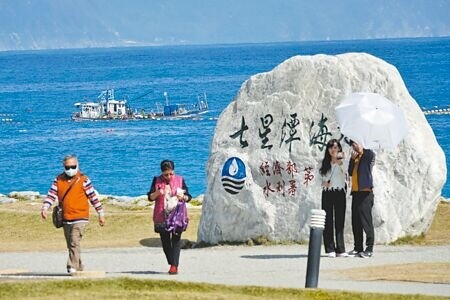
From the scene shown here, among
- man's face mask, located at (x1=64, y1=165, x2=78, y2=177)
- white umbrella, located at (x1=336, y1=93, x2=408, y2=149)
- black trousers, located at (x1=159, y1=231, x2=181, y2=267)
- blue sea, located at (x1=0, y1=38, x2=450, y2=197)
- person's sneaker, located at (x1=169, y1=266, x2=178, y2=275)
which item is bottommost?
person's sneaker, located at (x1=169, y1=266, x2=178, y2=275)

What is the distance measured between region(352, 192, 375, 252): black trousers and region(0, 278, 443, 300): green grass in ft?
17.5

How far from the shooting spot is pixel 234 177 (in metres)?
24.0

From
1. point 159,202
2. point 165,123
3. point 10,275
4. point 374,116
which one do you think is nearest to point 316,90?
point 374,116

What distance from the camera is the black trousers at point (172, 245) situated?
18.8 m

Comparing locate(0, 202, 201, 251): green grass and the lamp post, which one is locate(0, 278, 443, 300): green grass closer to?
the lamp post

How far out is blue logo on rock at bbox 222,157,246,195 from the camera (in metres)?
24.0

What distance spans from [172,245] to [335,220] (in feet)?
11.3

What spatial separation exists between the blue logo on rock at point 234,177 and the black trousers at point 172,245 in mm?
5054

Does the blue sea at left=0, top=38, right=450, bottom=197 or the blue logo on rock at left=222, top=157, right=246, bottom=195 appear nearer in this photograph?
the blue logo on rock at left=222, top=157, right=246, bottom=195

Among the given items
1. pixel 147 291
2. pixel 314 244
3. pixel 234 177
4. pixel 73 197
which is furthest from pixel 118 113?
pixel 147 291

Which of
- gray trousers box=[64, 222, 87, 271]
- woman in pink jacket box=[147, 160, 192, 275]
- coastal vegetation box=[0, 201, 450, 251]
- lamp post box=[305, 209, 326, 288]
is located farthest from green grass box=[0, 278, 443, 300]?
coastal vegetation box=[0, 201, 450, 251]

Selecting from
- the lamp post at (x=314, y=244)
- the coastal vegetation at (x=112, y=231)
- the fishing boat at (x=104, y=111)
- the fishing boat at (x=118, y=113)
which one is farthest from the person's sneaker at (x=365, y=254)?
the fishing boat at (x=104, y=111)

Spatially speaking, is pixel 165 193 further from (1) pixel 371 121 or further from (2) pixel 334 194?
(1) pixel 371 121

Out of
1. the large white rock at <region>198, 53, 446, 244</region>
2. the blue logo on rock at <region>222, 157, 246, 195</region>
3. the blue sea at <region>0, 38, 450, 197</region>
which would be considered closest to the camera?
the large white rock at <region>198, 53, 446, 244</region>
